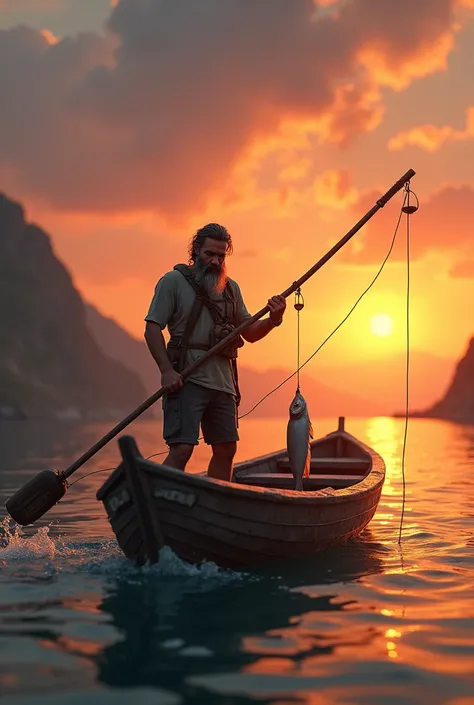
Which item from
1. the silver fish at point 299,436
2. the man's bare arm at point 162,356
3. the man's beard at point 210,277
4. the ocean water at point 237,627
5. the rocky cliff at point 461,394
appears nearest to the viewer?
the ocean water at point 237,627

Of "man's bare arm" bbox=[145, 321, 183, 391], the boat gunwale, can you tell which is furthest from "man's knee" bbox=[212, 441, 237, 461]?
"man's bare arm" bbox=[145, 321, 183, 391]

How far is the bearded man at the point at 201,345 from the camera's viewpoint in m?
7.41

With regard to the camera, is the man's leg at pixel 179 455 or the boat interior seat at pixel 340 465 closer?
the man's leg at pixel 179 455

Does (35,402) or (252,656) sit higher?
(35,402)

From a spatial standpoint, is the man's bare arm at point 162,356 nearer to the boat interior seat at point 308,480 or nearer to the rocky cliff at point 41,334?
the boat interior seat at point 308,480

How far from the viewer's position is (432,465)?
2442 cm

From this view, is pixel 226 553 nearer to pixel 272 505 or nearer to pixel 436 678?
pixel 272 505

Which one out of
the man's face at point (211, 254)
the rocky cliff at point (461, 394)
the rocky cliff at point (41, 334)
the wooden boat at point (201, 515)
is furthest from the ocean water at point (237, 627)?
the rocky cliff at point (41, 334)

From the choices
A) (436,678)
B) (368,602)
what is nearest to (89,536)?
(368,602)

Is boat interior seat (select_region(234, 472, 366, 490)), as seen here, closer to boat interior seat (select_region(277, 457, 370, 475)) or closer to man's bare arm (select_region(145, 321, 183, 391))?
boat interior seat (select_region(277, 457, 370, 475))

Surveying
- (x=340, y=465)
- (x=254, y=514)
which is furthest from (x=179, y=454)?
(x=340, y=465)

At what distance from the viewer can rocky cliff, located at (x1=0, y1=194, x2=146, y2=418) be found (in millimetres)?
167250

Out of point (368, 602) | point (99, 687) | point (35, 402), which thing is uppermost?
point (35, 402)

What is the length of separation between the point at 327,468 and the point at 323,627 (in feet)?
25.8
